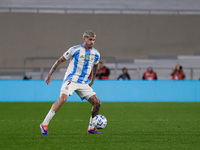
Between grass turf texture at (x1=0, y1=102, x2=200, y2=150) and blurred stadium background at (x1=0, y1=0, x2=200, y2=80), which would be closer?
grass turf texture at (x1=0, y1=102, x2=200, y2=150)

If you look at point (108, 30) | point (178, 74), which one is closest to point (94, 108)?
point (178, 74)

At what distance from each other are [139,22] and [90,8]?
3111 mm

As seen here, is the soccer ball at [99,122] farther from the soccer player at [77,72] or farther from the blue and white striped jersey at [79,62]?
the blue and white striped jersey at [79,62]

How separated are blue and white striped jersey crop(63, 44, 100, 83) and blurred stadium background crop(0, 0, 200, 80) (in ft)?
46.9

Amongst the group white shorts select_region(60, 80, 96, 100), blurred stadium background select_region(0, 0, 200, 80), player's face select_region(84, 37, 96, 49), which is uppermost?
blurred stadium background select_region(0, 0, 200, 80)

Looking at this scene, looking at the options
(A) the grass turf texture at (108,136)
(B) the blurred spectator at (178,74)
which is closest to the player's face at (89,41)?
(A) the grass turf texture at (108,136)

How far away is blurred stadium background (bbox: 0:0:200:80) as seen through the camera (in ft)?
70.8

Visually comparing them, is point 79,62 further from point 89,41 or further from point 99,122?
point 99,122

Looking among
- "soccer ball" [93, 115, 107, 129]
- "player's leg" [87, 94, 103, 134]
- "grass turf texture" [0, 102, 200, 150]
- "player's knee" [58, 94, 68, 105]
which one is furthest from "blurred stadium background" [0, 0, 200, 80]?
"player's knee" [58, 94, 68, 105]

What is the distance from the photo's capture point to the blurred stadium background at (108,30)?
21594 millimetres

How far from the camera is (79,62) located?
21.8 feet

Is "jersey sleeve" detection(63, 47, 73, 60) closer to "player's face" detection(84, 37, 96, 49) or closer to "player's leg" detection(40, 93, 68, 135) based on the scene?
"player's face" detection(84, 37, 96, 49)

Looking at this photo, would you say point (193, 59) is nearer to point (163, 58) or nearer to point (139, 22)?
point (163, 58)

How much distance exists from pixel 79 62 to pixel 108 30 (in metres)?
15.9
